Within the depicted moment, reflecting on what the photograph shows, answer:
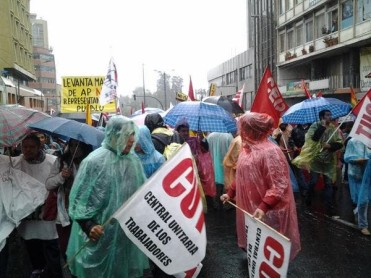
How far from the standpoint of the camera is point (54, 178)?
3.90 m

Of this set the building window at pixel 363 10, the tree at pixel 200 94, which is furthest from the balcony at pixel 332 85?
the tree at pixel 200 94

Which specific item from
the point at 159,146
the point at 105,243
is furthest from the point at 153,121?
the point at 105,243

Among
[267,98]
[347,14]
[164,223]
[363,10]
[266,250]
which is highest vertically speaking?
[347,14]

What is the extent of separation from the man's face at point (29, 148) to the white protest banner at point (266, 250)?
85.7 inches

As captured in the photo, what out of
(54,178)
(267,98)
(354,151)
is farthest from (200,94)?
(54,178)

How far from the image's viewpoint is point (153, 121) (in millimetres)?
6250

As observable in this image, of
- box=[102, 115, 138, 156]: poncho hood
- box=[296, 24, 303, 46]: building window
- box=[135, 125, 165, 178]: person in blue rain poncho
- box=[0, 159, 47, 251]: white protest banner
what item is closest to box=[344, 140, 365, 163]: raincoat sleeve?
box=[135, 125, 165, 178]: person in blue rain poncho

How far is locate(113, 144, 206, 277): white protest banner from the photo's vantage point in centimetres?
282

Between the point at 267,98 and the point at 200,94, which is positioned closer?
the point at 267,98

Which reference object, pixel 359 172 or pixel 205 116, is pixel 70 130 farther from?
pixel 359 172

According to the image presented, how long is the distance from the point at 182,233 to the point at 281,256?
2.37ft

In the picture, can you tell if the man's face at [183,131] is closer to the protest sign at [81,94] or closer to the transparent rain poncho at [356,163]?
the transparent rain poncho at [356,163]

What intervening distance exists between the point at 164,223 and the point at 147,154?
58.7 inches

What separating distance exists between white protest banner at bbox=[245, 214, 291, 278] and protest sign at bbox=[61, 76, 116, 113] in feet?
22.6
